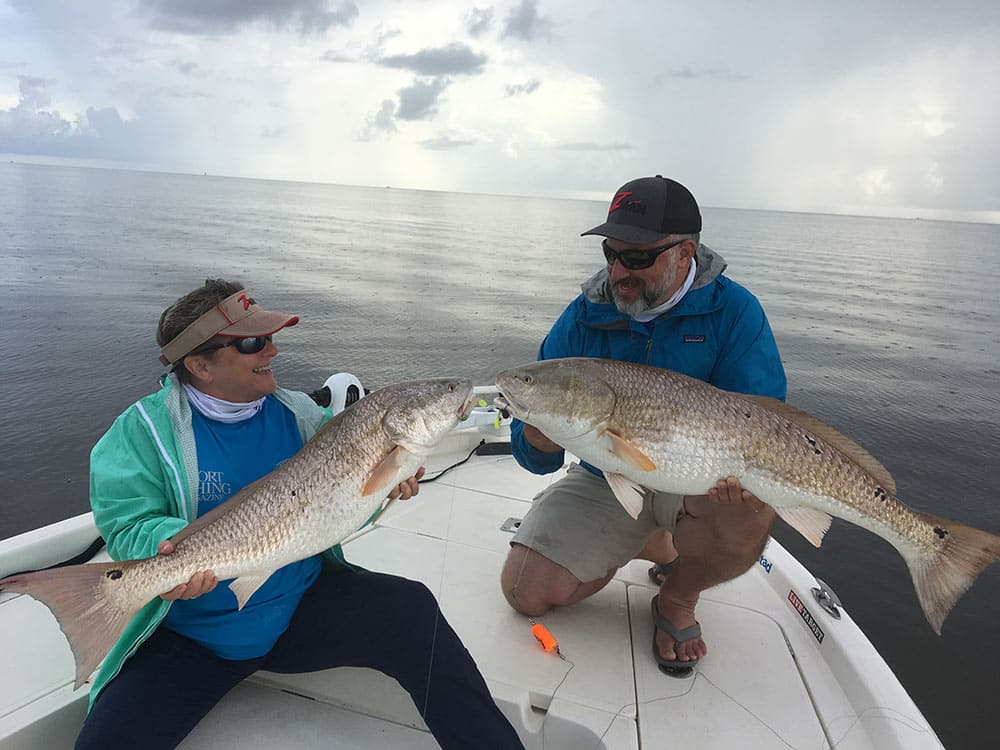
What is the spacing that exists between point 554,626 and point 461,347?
11.9 metres

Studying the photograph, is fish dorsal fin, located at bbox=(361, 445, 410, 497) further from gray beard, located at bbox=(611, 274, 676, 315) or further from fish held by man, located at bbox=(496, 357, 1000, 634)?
gray beard, located at bbox=(611, 274, 676, 315)

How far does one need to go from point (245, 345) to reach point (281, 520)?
0.81 metres

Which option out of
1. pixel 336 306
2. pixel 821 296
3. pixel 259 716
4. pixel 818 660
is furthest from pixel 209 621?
pixel 821 296

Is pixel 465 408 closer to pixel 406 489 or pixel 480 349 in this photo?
pixel 406 489

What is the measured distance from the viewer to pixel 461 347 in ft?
49.4

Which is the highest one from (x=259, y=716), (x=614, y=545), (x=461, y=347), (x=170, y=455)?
(x=170, y=455)

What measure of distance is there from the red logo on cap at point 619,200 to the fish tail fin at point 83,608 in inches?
114

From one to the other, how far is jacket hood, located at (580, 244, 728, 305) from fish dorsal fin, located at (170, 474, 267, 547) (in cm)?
215

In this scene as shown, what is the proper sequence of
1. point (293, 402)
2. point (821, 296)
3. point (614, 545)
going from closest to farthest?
1. point (293, 402)
2. point (614, 545)
3. point (821, 296)

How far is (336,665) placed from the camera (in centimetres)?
271

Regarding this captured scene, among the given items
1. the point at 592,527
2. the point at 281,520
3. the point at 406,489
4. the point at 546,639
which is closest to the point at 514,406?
the point at 406,489

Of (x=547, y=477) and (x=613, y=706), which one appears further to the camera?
(x=547, y=477)

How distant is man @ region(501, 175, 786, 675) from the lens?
128 inches

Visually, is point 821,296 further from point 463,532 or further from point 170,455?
point 170,455
